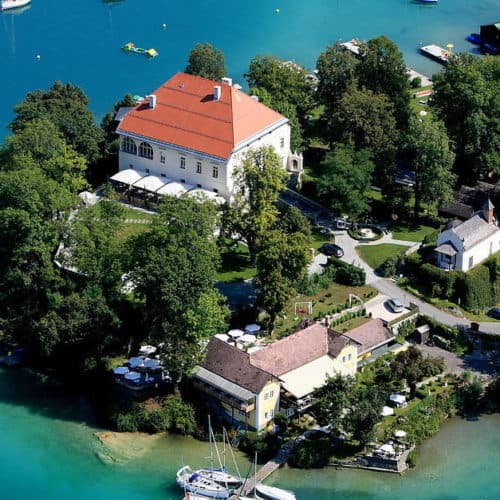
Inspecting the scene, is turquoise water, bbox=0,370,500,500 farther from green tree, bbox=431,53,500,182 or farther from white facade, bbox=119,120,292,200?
green tree, bbox=431,53,500,182

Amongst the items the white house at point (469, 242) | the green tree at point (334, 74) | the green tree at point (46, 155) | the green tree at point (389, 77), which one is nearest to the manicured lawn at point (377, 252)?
the white house at point (469, 242)

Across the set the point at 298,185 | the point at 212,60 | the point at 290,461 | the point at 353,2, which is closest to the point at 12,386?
the point at 290,461

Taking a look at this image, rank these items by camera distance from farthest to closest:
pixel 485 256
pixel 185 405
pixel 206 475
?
pixel 485 256
pixel 185 405
pixel 206 475

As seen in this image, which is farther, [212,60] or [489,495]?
[212,60]

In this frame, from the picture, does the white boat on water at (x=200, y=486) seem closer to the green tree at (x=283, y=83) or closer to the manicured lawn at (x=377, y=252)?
the manicured lawn at (x=377, y=252)

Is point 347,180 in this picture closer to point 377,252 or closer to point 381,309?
point 377,252

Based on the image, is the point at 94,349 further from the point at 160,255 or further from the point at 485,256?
the point at 485,256

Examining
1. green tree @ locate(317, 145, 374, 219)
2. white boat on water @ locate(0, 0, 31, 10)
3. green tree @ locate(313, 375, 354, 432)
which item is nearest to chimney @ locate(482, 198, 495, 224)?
green tree @ locate(317, 145, 374, 219)
